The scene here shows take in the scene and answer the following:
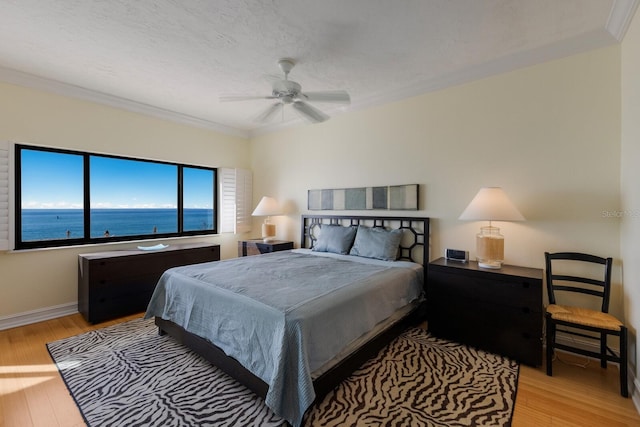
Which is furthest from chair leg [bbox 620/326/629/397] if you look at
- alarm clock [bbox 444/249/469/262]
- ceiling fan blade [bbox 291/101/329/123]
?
ceiling fan blade [bbox 291/101/329/123]

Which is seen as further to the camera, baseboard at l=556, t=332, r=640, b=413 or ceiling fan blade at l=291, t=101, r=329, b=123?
ceiling fan blade at l=291, t=101, r=329, b=123

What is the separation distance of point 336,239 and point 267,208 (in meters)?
1.43

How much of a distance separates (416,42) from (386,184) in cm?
163

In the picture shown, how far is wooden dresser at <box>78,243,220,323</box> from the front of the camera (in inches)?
121

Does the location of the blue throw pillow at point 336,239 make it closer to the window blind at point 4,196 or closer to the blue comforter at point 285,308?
the blue comforter at point 285,308

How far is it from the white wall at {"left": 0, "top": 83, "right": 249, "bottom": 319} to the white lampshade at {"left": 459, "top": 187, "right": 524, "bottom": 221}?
415 centimetres

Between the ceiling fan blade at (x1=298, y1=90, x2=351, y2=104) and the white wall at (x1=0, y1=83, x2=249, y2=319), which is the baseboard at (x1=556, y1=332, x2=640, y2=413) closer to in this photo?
the ceiling fan blade at (x1=298, y1=90, x2=351, y2=104)

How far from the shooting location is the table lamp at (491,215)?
243 cm

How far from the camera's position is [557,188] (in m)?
2.53

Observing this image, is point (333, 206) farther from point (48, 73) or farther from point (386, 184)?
point (48, 73)

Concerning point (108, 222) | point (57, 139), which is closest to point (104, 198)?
point (108, 222)

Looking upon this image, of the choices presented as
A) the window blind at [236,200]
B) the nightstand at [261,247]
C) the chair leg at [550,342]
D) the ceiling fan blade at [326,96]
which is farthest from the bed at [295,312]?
the window blind at [236,200]

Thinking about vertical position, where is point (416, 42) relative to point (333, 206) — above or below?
above

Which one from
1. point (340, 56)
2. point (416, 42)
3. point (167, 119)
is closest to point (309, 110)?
point (340, 56)
